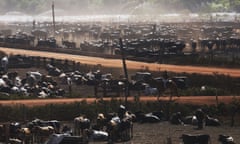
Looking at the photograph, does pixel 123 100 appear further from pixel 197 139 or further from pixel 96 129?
pixel 197 139

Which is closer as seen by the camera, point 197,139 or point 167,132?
point 197,139

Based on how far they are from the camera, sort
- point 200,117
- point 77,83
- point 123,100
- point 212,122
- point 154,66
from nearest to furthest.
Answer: point 200,117, point 212,122, point 123,100, point 77,83, point 154,66

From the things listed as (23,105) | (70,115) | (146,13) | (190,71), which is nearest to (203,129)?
(70,115)

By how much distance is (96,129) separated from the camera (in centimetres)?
2705

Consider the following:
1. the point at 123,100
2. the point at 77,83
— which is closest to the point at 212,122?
the point at 123,100

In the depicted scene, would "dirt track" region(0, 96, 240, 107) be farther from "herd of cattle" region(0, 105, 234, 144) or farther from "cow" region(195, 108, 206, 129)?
"cow" region(195, 108, 206, 129)

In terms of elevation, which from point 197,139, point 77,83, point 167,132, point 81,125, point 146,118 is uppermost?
point 197,139

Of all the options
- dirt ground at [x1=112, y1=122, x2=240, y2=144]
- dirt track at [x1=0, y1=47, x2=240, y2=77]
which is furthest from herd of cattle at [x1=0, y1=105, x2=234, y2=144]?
dirt track at [x1=0, y1=47, x2=240, y2=77]

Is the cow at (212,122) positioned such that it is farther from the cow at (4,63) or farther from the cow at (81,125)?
the cow at (4,63)

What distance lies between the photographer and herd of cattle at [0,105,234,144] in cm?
2381

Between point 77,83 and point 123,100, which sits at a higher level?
point 123,100

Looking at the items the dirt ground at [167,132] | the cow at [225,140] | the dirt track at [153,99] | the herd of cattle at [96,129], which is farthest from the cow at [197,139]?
the dirt track at [153,99]

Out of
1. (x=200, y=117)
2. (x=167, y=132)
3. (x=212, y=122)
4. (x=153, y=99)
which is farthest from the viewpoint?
(x=153, y=99)

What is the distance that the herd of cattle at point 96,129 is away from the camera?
938 inches
